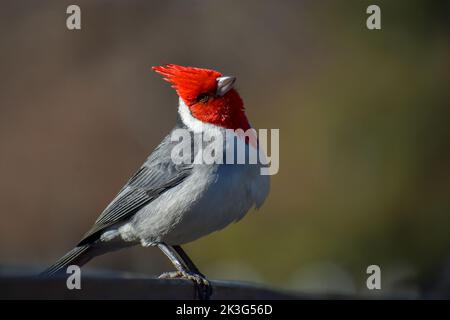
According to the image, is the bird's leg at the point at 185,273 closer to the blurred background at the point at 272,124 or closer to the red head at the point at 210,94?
the red head at the point at 210,94

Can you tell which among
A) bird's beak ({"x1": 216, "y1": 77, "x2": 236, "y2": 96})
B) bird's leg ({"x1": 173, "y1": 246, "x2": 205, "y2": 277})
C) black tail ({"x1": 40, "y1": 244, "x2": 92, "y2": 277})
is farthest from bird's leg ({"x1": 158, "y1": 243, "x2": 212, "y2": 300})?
bird's beak ({"x1": 216, "y1": 77, "x2": 236, "y2": 96})

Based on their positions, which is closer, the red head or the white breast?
the white breast

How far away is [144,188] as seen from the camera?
11.8 feet

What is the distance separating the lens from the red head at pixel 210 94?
3523mm

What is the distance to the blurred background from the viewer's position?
569 centimetres

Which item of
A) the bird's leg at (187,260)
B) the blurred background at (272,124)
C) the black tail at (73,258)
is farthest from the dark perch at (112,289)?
the blurred background at (272,124)

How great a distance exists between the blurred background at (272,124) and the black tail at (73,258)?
2134 millimetres

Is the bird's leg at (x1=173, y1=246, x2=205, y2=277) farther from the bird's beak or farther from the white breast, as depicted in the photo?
the bird's beak

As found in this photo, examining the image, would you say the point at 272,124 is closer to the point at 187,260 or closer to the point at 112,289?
the point at 187,260

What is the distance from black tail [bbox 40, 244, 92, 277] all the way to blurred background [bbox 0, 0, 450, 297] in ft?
7.00

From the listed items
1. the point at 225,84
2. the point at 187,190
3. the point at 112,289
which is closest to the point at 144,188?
the point at 187,190

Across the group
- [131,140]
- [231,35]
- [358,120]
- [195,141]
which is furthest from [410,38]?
[195,141]
